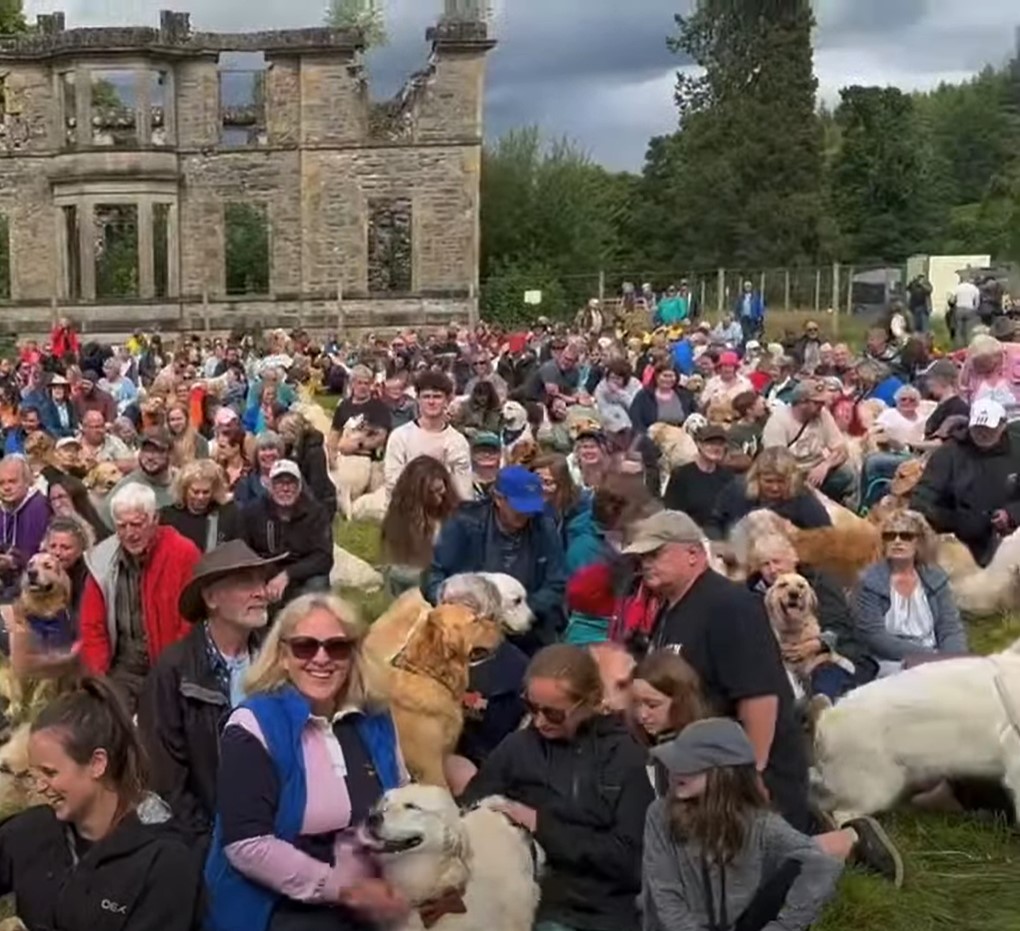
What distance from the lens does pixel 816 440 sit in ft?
43.0

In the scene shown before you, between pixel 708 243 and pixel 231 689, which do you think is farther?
pixel 708 243

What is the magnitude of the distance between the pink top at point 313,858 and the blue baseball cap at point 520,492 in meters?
3.79

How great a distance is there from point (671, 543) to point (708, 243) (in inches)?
2108

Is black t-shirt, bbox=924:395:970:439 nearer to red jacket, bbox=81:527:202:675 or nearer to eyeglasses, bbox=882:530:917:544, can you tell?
eyeglasses, bbox=882:530:917:544

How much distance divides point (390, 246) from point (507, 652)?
42284 mm

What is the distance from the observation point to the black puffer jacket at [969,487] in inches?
414

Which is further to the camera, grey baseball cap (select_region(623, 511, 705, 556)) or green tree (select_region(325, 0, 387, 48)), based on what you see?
green tree (select_region(325, 0, 387, 48))

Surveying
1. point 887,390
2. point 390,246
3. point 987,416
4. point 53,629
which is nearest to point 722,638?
point 53,629

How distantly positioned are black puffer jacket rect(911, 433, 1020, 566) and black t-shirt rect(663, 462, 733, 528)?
1.27 meters

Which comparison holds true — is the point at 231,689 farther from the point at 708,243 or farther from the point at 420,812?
the point at 708,243

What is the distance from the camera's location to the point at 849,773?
7.13 meters

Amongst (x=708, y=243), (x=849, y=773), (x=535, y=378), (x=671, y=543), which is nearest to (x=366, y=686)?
(x=671, y=543)

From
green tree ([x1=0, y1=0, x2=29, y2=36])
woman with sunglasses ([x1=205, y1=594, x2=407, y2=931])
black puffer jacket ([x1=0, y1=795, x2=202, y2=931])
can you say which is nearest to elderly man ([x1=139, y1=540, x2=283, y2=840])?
woman with sunglasses ([x1=205, y1=594, x2=407, y2=931])

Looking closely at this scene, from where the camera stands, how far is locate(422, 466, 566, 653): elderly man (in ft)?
26.8
